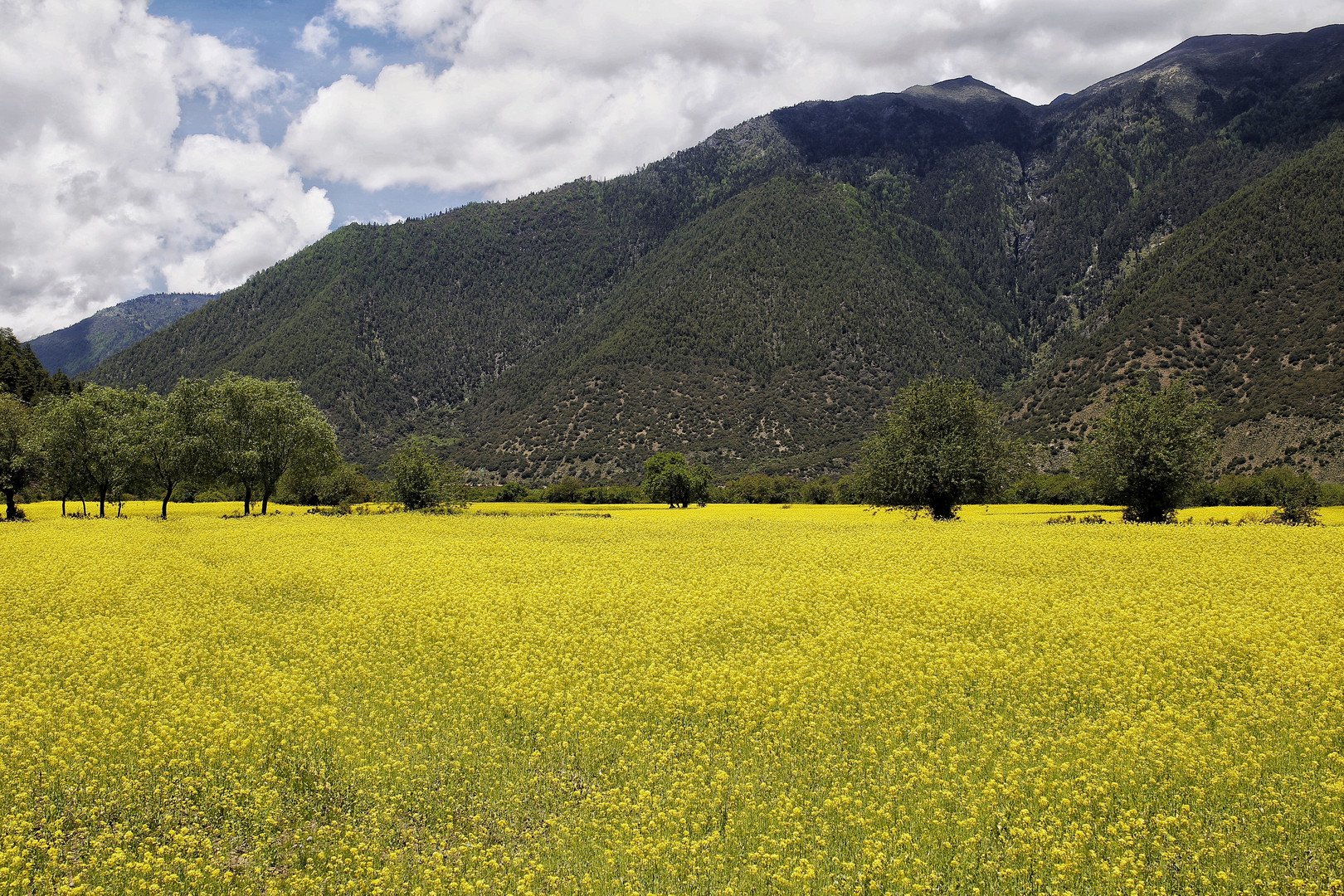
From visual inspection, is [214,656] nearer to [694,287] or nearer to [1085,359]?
[1085,359]

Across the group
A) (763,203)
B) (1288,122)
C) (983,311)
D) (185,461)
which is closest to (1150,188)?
(1288,122)

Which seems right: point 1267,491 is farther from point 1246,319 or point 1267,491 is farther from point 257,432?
point 257,432

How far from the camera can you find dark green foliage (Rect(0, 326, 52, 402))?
239 ft

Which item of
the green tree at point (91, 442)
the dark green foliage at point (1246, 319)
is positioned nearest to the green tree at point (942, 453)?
the green tree at point (91, 442)

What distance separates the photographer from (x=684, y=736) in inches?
342

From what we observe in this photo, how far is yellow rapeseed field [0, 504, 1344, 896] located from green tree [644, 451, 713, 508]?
5586cm

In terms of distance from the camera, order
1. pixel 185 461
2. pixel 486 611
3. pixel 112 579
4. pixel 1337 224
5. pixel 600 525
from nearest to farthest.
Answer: pixel 486 611 → pixel 112 579 → pixel 600 525 → pixel 185 461 → pixel 1337 224

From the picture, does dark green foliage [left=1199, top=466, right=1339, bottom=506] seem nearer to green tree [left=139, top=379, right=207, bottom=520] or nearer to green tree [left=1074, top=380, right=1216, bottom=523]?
green tree [left=1074, top=380, right=1216, bottom=523]

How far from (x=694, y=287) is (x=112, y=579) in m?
161

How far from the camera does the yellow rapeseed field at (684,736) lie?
20.0ft

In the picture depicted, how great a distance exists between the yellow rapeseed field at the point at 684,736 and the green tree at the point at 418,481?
121 ft

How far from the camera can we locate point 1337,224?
93625 mm

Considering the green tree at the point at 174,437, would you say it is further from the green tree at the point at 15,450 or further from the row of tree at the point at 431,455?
the green tree at the point at 15,450

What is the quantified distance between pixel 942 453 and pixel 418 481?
1505 inches
